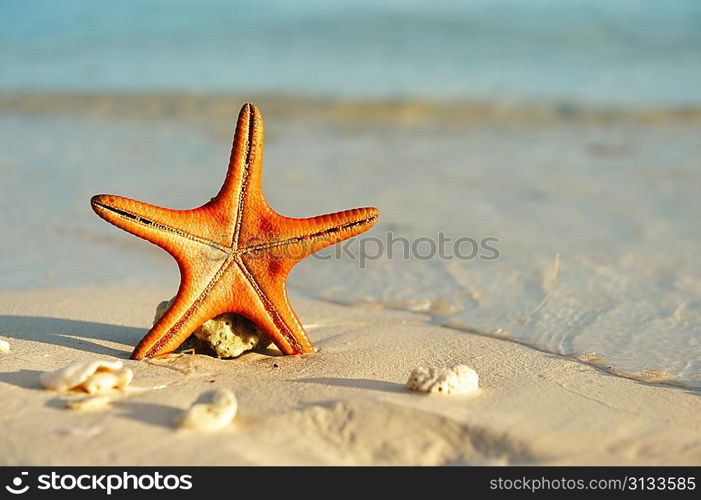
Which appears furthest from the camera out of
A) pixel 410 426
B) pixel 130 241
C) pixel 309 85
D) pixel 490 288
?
pixel 309 85

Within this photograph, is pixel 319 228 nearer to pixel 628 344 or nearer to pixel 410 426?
pixel 410 426

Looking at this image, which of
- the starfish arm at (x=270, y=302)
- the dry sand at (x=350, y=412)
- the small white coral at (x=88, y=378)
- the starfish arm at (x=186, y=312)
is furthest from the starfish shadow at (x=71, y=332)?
the starfish arm at (x=270, y=302)

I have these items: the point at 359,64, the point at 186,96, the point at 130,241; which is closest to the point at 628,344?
the point at 130,241

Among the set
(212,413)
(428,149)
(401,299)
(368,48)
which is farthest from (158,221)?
(368,48)

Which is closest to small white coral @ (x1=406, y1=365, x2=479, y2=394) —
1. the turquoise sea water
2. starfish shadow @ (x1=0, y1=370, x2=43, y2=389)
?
starfish shadow @ (x1=0, y1=370, x2=43, y2=389)

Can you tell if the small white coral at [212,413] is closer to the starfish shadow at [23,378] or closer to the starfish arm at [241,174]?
the starfish shadow at [23,378]

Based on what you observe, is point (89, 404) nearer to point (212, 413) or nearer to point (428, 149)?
point (212, 413)

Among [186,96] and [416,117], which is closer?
[416,117]
